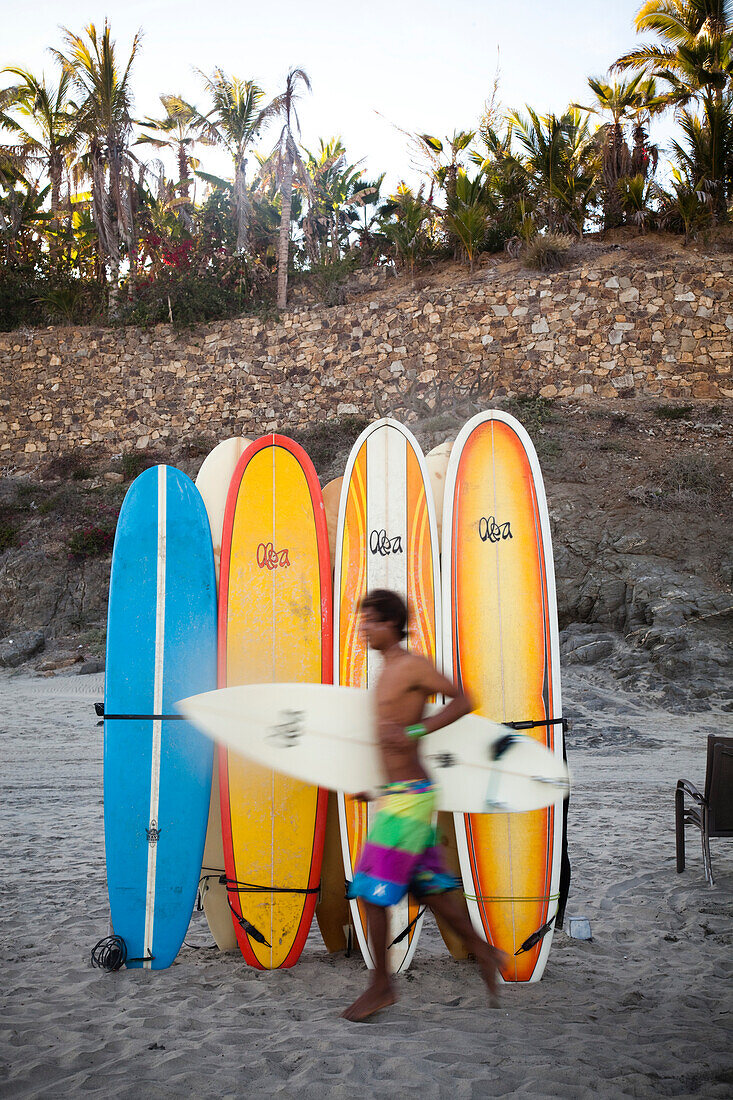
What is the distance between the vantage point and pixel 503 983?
236 cm

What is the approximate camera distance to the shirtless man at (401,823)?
6.29 ft

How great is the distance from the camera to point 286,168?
14945 millimetres

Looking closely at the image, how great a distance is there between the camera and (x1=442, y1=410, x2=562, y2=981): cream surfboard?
8.14 feet

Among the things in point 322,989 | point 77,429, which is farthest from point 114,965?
point 77,429

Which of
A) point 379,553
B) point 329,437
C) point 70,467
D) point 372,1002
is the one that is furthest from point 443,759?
point 70,467

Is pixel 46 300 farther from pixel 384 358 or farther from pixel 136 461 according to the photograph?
pixel 384 358

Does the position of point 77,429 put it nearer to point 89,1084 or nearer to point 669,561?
point 669,561

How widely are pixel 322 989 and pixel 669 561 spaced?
27.6 ft

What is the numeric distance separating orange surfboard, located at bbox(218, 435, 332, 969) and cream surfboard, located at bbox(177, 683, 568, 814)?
0.16 m

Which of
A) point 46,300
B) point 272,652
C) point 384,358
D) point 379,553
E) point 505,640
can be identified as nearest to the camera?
point 505,640

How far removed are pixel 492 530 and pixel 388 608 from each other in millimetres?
872

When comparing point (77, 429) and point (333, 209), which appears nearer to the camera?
point (77, 429)

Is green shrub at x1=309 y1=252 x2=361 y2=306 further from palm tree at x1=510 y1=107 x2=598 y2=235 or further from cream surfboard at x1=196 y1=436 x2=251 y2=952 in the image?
cream surfboard at x1=196 y1=436 x2=251 y2=952

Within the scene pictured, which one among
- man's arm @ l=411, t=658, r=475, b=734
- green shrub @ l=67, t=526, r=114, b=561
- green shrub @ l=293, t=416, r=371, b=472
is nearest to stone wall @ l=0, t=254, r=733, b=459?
green shrub @ l=293, t=416, r=371, b=472
